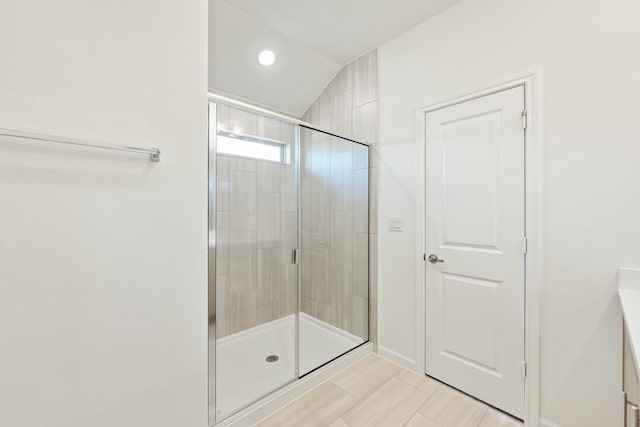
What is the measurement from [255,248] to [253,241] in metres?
0.07

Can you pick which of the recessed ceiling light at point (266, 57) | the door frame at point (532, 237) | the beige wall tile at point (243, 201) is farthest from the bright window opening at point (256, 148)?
the door frame at point (532, 237)

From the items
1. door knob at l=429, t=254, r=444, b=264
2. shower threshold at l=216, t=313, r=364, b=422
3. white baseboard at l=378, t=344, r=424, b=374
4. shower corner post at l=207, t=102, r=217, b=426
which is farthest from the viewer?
white baseboard at l=378, t=344, r=424, b=374

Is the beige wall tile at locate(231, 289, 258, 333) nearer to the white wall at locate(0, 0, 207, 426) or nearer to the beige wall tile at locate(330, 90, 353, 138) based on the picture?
the white wall at locate(0, 0, 207, 426)

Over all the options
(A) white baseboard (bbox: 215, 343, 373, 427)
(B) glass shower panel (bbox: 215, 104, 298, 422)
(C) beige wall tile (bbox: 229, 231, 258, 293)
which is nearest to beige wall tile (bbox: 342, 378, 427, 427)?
(A) white baseboard (bbox: 215, 343, 373, 427)

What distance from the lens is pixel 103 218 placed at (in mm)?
948

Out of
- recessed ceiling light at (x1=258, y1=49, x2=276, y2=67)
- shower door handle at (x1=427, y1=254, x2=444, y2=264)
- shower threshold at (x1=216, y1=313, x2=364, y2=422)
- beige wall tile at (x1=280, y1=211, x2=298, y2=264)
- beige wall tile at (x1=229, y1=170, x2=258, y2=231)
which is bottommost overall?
shower threshold at (x1=216, y1=313, x2=364, y2=422)

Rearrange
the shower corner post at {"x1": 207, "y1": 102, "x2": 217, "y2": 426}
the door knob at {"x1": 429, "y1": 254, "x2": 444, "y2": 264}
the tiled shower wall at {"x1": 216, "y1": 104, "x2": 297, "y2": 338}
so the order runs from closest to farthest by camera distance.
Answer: the shower corner post at {"x1": 207, "y1": 102, "x2": 217, "y2": 426} < the door knob at {"x1": 429, "y1": 254, "x2": 444, "y2": 264} < the tiled shower wall at {"x1": 216, "y1": 104, "x2": 297, "y2": 338}

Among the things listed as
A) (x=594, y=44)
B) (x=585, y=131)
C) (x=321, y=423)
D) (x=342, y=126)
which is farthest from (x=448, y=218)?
(x=321, y=423)

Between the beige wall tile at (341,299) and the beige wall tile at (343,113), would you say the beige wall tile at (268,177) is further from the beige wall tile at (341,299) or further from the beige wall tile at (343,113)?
the beige wall tile at (341,299)

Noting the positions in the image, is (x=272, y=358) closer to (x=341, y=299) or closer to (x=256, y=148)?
(x=341, y=299)

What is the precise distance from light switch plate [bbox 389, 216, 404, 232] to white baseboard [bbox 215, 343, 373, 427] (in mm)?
1104

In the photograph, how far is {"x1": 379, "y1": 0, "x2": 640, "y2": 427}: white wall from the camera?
1244 millimetres

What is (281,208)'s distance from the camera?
236 cm

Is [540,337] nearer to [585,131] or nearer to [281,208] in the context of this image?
[585,131]
